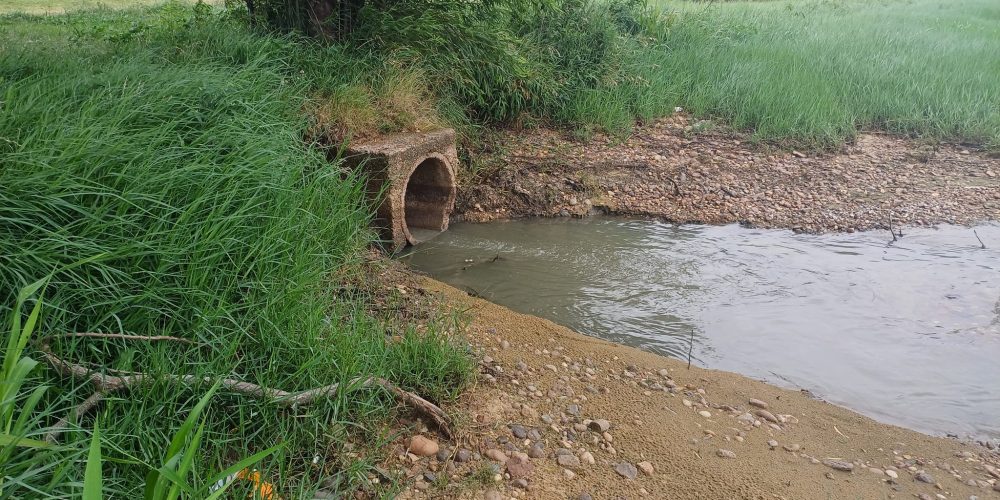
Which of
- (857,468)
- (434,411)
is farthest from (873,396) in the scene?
(434,411)

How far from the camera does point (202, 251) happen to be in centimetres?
329

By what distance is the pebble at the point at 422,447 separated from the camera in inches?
118

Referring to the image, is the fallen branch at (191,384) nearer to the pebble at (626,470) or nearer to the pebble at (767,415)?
the pebble at (626,470)

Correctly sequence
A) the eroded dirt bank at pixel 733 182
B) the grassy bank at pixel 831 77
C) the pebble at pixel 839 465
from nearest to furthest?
the pebble at pixel 839 465 → the eroded dirt bank at pixel 733 182 → the grassy bank at pixel 831 77

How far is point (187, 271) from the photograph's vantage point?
3.22 metres

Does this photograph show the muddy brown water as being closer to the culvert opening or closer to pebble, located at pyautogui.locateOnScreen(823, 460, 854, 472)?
the culvert opening

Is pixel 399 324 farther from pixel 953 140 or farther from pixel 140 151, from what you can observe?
pixel 953 140

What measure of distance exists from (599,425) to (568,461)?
12.5 inches

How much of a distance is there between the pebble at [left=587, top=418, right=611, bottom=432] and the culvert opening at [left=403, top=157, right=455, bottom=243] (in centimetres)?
321

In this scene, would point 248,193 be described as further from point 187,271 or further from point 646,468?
point 646,468

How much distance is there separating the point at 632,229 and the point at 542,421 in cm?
351

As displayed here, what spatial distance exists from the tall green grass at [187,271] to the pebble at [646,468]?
0.82 m

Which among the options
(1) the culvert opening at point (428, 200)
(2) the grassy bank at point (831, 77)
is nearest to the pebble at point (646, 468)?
(1) the culvert opening at point (428, 200)

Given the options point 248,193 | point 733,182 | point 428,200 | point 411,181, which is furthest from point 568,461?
point 733,182
